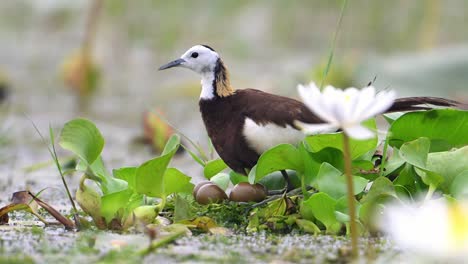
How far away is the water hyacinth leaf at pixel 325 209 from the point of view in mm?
3193

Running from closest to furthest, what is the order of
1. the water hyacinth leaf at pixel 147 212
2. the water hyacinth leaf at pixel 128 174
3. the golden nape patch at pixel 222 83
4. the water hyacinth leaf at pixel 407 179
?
the water hyacinth leaf at pixel 147 212 < the water hyacinth leaf at pixel 407 179 < the water hyacinth leaf at pixel 128 174 < the golden nape patch at pixel 222 83

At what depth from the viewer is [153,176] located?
3.27 meters

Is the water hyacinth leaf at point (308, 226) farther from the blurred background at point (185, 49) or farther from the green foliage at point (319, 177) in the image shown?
the blurred background at point (185, 49)

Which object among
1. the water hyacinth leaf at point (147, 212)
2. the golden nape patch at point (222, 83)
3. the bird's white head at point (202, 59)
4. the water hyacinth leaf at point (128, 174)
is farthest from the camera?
the bird's white head at point (202, 59)

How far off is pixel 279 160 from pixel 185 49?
628cm

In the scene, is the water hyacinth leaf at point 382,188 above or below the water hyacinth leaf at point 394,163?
below

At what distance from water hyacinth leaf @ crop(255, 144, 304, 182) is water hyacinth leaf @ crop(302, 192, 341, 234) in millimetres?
Answer: 195

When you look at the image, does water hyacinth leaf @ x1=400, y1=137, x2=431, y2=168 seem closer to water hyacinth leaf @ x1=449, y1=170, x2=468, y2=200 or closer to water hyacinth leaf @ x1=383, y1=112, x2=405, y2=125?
water hyacinth leaf @ x1=449, y1=170, x2=468, y2=200

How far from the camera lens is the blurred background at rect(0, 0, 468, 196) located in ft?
26.5

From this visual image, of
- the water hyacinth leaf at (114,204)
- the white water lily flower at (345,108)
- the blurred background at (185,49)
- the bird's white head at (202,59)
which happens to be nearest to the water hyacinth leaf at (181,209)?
the water hyacinth leaf at (114,204)

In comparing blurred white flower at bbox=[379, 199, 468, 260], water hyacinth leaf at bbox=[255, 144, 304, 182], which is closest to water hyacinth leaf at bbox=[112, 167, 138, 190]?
water hyacinth leaf at bbox=[255, 144, 304, 182]

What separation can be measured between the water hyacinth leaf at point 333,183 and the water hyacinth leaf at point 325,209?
4.1 inches

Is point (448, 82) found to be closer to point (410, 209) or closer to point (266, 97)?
point (266, 97)

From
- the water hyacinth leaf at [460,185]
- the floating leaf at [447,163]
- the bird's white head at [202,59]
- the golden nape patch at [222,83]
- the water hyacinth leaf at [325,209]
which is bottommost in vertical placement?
the water hyacinth leaf at [325,209]
